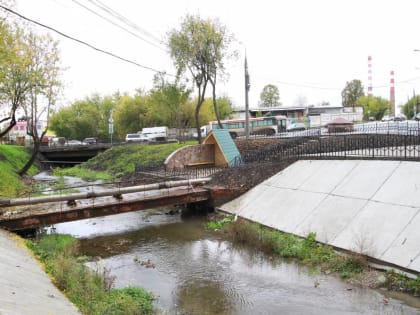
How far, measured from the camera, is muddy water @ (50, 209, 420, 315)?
9273mm

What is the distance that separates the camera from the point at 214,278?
11.4m

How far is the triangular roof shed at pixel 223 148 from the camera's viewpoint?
89.2 feet

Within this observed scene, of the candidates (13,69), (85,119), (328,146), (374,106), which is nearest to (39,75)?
(13,69)

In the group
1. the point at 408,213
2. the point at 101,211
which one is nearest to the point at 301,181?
the point at 408,213

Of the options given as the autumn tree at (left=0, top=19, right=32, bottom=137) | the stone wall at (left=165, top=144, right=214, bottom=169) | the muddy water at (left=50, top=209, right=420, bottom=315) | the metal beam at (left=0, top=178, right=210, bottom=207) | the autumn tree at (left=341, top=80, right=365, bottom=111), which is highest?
the autumn tree at (left=341, top=80, right=365, bottom=111)

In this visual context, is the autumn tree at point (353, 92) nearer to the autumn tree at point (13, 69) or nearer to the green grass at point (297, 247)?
the autumn tree at point (13, 69)

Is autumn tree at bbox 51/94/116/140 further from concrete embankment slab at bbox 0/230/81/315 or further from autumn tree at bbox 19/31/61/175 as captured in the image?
concrete embankment slab at bbox 0/230/81/315

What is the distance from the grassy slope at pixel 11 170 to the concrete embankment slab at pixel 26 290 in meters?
10.8

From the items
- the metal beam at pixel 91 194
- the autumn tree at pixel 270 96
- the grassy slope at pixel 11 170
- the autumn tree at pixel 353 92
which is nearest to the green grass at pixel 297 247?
the metal beam at pixel 91 194

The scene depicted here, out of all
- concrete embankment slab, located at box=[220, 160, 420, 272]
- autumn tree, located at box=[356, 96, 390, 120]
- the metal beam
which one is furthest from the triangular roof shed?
autumn tree, located at box=[356, 96, 390, 120]

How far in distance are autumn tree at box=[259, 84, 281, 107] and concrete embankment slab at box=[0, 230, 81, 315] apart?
108594 mm

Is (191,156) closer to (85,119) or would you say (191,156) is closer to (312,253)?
(312,253)

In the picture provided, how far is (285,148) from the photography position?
24.6m

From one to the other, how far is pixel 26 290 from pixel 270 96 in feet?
369
